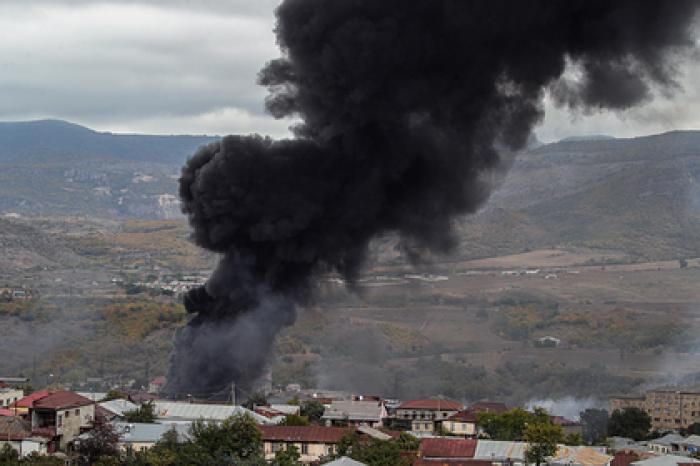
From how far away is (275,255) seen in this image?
3000 inches

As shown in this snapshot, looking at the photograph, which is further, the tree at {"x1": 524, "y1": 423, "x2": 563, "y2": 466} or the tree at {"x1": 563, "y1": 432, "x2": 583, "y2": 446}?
the tree at {"x1": 563, "y1": 432, "x2": 583, "y2": 446}

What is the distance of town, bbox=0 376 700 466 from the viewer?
57844mm

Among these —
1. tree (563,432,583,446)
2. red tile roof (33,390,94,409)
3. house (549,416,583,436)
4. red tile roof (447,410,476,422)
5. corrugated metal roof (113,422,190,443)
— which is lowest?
house (549,416,583,436)

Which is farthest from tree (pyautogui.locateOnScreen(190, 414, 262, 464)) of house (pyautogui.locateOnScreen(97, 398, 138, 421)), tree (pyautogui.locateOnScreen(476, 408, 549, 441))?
tree (pyautogui.locateOnScreen(476, 408, 549, 441))

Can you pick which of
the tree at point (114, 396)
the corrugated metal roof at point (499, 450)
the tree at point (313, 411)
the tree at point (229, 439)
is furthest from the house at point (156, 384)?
the tree at point (229, 439)

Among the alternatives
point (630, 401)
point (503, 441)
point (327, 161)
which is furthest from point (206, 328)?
point (630, 401)

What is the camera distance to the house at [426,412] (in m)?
83.4

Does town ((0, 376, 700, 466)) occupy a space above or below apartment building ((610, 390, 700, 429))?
above

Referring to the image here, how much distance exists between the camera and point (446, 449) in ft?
210

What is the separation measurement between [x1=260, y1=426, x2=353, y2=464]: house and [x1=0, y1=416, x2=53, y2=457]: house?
10.1 m

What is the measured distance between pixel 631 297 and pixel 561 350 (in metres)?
33.4

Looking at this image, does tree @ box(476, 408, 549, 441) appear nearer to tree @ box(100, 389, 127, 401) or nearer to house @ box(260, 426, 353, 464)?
house @ box(260, 426, 353, 464)

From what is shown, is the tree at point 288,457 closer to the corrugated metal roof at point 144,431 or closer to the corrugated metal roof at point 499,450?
the corrugated metal roof at point 144,431

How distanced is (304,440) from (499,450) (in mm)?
8912
